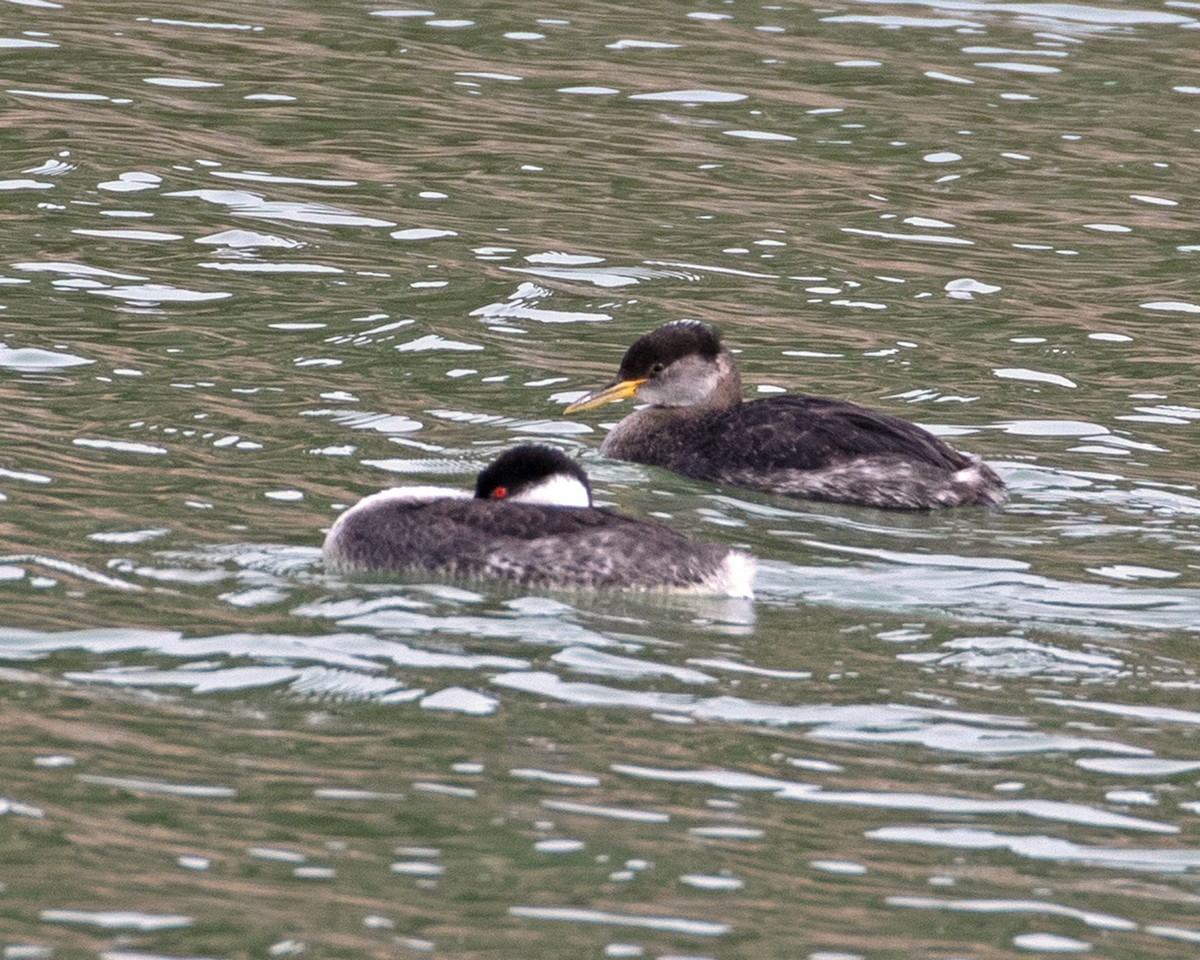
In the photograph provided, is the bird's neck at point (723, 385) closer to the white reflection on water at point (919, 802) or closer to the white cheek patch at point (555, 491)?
the white cheek patch at point (555, 491)

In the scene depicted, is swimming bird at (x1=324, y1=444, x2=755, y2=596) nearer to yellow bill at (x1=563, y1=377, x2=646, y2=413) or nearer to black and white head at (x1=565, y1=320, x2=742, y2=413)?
yellow bill at (x1=563, y1=377, x2=646, y2=413)

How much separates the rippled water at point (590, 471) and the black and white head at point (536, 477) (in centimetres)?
78

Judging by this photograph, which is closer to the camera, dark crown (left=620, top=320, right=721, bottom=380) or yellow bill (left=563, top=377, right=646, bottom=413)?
yellow bill (left=563, top=377, right=646, bottom=413)

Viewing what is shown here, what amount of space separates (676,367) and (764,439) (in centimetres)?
114

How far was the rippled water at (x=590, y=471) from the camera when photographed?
7.04m

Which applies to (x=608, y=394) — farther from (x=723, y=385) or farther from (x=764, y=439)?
(x=764, y=439)

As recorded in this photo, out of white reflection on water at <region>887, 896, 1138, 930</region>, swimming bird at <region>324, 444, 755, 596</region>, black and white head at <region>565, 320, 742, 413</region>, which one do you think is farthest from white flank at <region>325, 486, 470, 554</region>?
white reflection on water at <region>887, 896, 1138, 930</region>

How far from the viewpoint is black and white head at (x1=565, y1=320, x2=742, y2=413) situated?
44.5ft

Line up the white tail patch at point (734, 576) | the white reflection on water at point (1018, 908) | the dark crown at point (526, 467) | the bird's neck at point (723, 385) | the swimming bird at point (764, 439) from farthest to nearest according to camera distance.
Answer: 1. the bird's neck at point (723, 385)
2. the swimming bird at point (764, 439)
3. the dark crown at point (526, 467)
4. the white tail patch at point (734, 576)
5. the white reflection on water at point (1018, 908)

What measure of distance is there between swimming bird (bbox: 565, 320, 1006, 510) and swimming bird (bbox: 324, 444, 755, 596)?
2.36 metres

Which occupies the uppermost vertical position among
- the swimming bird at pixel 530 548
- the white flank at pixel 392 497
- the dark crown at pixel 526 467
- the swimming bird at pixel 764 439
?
the dark crown at pixel 526 467

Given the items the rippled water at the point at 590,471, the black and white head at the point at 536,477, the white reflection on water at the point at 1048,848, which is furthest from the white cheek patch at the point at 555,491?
the white reflection on water at the point at 1048,848

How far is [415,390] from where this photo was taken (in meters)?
13.7

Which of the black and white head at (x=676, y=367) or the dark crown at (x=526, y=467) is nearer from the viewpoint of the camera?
the dark crown at (x=526, y=467)
